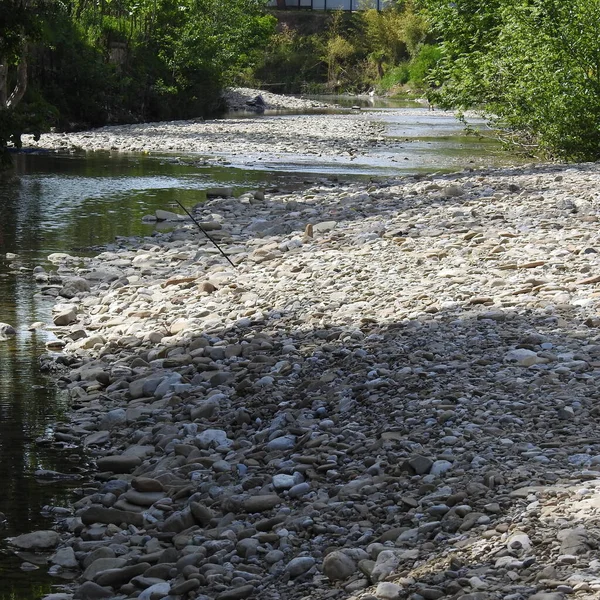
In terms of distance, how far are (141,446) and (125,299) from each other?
3.41 m

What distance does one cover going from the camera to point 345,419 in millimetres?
5246

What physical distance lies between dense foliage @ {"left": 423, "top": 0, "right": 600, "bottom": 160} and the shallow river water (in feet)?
4.95

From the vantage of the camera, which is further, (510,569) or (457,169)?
(457,169)

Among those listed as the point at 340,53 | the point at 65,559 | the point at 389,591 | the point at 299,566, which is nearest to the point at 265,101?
the point at 340,53

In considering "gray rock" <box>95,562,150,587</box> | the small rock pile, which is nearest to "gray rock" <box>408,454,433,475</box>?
"gray rock" <box>95,562,150,587</box>

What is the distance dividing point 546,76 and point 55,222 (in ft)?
28.6

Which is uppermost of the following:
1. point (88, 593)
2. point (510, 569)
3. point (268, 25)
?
point (268, 25)

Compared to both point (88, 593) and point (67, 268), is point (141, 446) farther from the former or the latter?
point (67, 268)

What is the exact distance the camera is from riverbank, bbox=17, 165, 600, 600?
3.70 m

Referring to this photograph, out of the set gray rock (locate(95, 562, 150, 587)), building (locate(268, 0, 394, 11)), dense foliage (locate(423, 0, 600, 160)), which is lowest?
gray rock (locate(95, 562, 150, 587))

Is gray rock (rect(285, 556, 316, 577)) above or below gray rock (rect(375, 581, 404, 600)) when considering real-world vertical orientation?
below

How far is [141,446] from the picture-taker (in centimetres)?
543

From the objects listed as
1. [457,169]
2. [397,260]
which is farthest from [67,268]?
[457,169]

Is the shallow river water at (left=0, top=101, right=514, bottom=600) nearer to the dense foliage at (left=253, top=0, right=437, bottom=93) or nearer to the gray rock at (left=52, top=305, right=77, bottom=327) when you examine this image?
the gray rock at (left=52, top=305, right=77, bottom=327)
